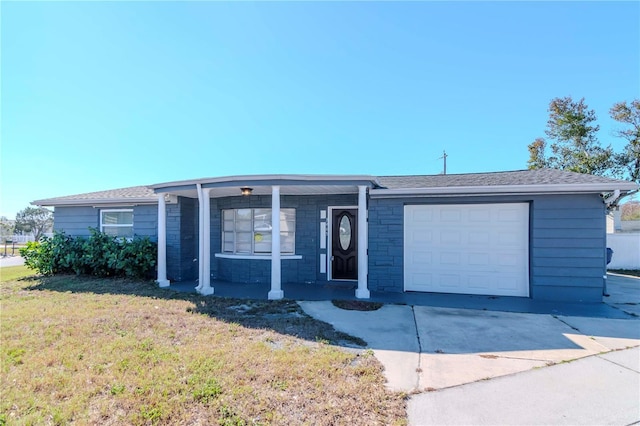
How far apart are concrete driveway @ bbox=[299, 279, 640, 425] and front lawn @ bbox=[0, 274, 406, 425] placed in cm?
42

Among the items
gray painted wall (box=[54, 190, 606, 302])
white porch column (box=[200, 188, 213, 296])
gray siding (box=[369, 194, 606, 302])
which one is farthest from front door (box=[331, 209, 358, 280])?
gray siding (box=[369, 194, 606, 302])

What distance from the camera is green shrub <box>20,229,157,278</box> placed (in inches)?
339

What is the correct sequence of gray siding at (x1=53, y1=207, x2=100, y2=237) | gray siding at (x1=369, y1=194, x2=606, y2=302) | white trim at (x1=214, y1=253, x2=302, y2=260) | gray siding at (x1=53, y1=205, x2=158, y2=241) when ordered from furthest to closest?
1. gray siding at (x1=53, y1=207, x2=100, y2=237)
2. gray siding at (x1=53, y1=205, x2=158, y2=241)
3. white trim at (x1=214, y1=253, x2=302, y2=260)
4. gray siding at (x1=369, y1=194, x2=606, y2=302)

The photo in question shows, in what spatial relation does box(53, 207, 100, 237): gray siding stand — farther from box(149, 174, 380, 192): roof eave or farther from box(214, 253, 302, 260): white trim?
box(149, 174, 380, 192): roof eave

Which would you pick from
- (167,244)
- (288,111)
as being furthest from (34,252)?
(288,111)

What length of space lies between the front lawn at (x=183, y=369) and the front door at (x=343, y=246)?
2944 millimetres

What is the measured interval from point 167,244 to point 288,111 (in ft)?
23.5

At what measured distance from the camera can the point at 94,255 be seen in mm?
8914

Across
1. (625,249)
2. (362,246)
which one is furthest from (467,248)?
(625,249)

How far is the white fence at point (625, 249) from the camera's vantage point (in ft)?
39.7

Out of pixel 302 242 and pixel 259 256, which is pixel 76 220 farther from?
pixel 302 242

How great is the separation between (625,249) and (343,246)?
1231 centimetres

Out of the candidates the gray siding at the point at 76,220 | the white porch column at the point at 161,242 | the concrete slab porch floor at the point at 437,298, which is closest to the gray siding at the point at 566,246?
the concrete slab porch floor at the point at 437,298

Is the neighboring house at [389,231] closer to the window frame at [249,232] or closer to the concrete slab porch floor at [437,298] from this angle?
the window frame at [249,232]
